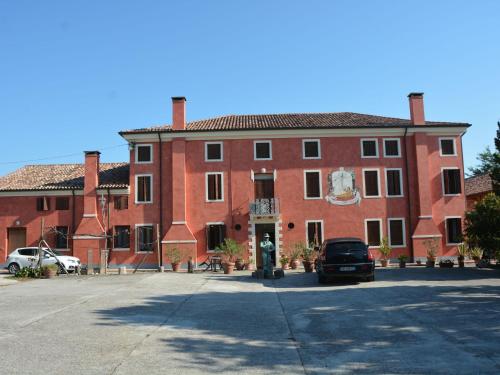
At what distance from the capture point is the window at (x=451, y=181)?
27766 millimetres

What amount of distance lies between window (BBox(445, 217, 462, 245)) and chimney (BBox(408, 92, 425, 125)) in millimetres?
5948

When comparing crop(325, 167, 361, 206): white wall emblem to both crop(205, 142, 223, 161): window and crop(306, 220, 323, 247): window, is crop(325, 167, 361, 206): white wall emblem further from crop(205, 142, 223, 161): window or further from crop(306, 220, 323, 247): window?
crop(205, 142, 223, 161): window

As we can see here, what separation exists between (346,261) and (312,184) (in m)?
12.3

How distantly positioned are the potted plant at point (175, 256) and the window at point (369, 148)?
11987 millimetres

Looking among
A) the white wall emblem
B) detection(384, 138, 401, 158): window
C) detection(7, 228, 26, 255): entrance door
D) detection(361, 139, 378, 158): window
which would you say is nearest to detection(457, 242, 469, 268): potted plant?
the white wall emblem

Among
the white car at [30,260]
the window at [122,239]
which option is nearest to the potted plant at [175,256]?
the window at [122,239]

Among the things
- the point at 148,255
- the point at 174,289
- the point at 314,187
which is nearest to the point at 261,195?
the point at 314,187

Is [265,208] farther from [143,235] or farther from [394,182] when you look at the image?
[394,182]

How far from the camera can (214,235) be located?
2736cm

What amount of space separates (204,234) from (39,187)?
10.4m

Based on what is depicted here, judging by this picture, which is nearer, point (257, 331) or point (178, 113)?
point (257, 331)

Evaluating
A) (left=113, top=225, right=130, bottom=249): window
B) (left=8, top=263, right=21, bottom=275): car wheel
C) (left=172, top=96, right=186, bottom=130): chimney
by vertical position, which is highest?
(left=172, top=96, right=186, bottom=130): chimney

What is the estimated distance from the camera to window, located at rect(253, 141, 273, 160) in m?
27.8

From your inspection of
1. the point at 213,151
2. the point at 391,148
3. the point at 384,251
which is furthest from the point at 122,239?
the point at 391,148
